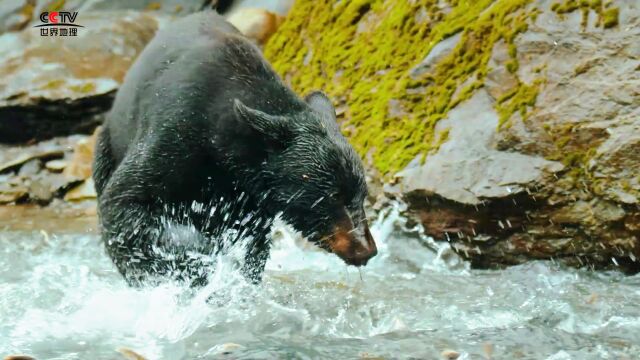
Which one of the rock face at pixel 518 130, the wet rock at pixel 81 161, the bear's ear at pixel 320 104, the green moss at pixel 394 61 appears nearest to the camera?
the bear's ear at pixel 320 104

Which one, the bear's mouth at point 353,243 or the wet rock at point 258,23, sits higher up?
the bear's mouth at point 353,243

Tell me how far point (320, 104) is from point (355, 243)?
43.7 inches

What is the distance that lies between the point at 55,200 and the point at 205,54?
6.48 meters

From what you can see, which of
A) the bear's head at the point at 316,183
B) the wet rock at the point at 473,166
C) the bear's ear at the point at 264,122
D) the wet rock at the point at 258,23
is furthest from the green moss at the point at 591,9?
the wet rock at the point at 258,23

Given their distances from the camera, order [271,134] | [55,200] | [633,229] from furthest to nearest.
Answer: [55,200], [633,229], [271,134]

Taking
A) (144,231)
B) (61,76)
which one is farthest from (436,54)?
(61,76)

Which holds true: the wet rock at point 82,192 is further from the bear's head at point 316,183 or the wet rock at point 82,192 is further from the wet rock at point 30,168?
the bear's head at point 316,183

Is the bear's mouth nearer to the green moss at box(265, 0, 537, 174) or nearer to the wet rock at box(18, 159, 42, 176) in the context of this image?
the green moss at box(265, 0, 537, 174)

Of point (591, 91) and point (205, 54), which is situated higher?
point (205, 54)

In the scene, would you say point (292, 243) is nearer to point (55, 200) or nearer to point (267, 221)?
point (267, 221)

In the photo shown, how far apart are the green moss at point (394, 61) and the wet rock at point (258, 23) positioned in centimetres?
146

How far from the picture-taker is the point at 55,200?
1121cm

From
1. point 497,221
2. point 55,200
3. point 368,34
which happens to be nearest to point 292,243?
point 497,221

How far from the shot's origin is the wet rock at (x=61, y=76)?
1235 centimetres
